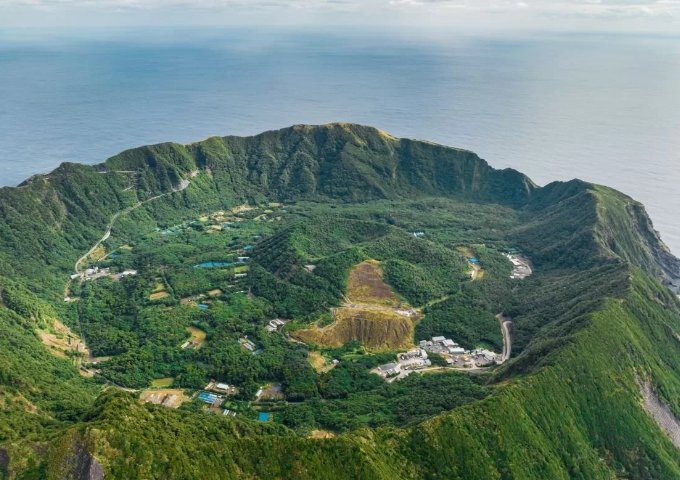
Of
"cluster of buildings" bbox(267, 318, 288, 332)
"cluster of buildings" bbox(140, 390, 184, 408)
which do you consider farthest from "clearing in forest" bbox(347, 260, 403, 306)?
"cluster of buildings" bbox(140, 390, 184, 408)

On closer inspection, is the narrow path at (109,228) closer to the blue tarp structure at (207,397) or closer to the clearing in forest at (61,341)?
the clearing in forest at (61,341)

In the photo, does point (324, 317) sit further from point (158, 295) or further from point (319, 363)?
point (158, 295)

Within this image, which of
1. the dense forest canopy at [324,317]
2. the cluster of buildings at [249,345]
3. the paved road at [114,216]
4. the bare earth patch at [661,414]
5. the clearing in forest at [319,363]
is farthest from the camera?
the paved road at [114,216]

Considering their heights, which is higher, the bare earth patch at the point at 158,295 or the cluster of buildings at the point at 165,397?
the cluster of buildings at the point at 165,397

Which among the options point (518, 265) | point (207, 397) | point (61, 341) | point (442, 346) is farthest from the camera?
point (518, 265)

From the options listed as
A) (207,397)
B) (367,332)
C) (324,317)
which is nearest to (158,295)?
(324,317)

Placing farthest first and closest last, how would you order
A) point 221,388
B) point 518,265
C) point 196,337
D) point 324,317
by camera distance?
point 518,265, point 324,317, point 196,337, point 221,388

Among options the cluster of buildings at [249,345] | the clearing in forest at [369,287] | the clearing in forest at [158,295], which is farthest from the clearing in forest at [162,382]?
the clearing in forest at [369,287]
